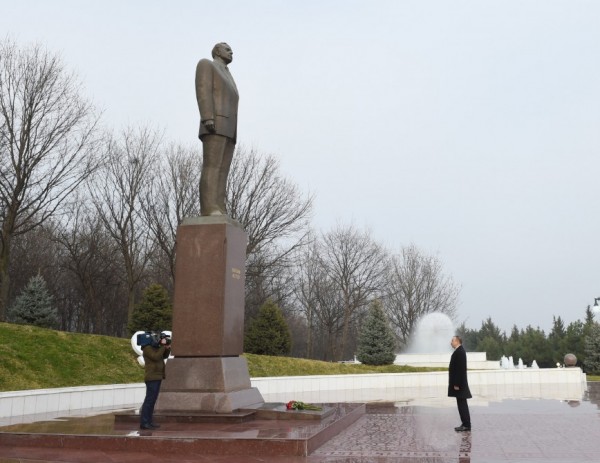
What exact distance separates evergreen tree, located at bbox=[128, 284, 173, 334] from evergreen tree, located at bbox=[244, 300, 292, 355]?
3972 millimetres

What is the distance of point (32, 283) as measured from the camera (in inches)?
1016

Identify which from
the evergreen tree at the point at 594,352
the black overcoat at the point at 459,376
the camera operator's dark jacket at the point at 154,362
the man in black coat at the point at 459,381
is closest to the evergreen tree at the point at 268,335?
the man in black coat at the point at 459,381

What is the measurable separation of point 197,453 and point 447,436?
4.17 metres

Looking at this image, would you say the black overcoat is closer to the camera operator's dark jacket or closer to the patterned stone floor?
the patterned stone floor

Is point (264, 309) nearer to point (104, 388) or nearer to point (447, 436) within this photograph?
point (104, 388)

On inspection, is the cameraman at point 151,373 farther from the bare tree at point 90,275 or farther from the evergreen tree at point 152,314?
the bare tree at point 90,275

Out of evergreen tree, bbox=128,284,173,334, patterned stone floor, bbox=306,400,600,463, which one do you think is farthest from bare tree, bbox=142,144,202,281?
patterned stone floor, bbox=306,400,600,463

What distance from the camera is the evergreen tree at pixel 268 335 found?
86.9 ft

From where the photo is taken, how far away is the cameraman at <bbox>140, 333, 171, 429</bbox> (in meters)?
8.71

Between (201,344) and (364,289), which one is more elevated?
(364,289)

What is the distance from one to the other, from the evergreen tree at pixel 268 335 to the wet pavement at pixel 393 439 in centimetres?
1445

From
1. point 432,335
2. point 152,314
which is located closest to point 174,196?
point 152,314

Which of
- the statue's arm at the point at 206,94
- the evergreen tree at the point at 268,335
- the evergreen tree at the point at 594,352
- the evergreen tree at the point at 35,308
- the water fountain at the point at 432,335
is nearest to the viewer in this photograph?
the statue's arm at the point at 206,94

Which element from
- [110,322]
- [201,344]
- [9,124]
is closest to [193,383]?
[201,344]
